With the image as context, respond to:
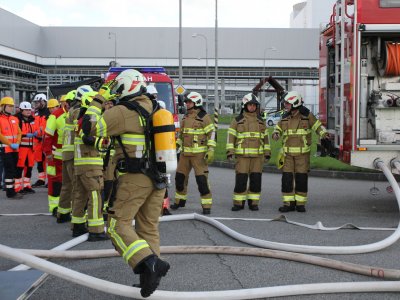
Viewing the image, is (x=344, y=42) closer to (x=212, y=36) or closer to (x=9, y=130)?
(x=9, y=130)

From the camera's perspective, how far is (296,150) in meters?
8.80

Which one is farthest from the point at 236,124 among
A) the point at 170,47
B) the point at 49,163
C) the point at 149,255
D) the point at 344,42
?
the point at 170,47

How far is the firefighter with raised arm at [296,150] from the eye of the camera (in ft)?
28.8

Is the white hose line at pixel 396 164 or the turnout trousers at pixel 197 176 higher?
the white hose line at pixel 396 164

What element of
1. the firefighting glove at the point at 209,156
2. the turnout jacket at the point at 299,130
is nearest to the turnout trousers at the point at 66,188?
the firefighting glove at the point at 209,156

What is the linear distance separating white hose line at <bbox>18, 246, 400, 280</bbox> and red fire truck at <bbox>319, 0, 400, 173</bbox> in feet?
9.92

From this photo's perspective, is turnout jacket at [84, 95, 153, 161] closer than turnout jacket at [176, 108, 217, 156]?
Yes

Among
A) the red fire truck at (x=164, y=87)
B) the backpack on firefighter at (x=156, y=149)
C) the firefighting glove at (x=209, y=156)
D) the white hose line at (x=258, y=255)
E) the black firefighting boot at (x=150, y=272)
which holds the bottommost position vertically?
the white hose line at (x=258, y=255)

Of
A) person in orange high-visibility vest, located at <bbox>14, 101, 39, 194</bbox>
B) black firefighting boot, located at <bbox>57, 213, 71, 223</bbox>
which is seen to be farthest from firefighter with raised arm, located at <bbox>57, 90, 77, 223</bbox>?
person in orange high-visibility vest, located at <bbox>14, 101, 39, 194</bbox>

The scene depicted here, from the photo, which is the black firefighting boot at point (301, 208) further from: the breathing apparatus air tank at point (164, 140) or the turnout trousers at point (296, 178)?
the breathing apparatus air tank at point (164, 140)

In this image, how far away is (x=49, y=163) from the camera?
7.99 metres

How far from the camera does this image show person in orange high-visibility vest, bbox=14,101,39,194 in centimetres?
1062

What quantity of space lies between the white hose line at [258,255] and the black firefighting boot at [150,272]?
144 centimetres

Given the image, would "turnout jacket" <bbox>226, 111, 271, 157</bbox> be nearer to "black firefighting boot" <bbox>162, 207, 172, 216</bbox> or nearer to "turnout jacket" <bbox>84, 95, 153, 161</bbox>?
"black firefighting boot" <bbox>162, 207, 172, 216</bbox>
